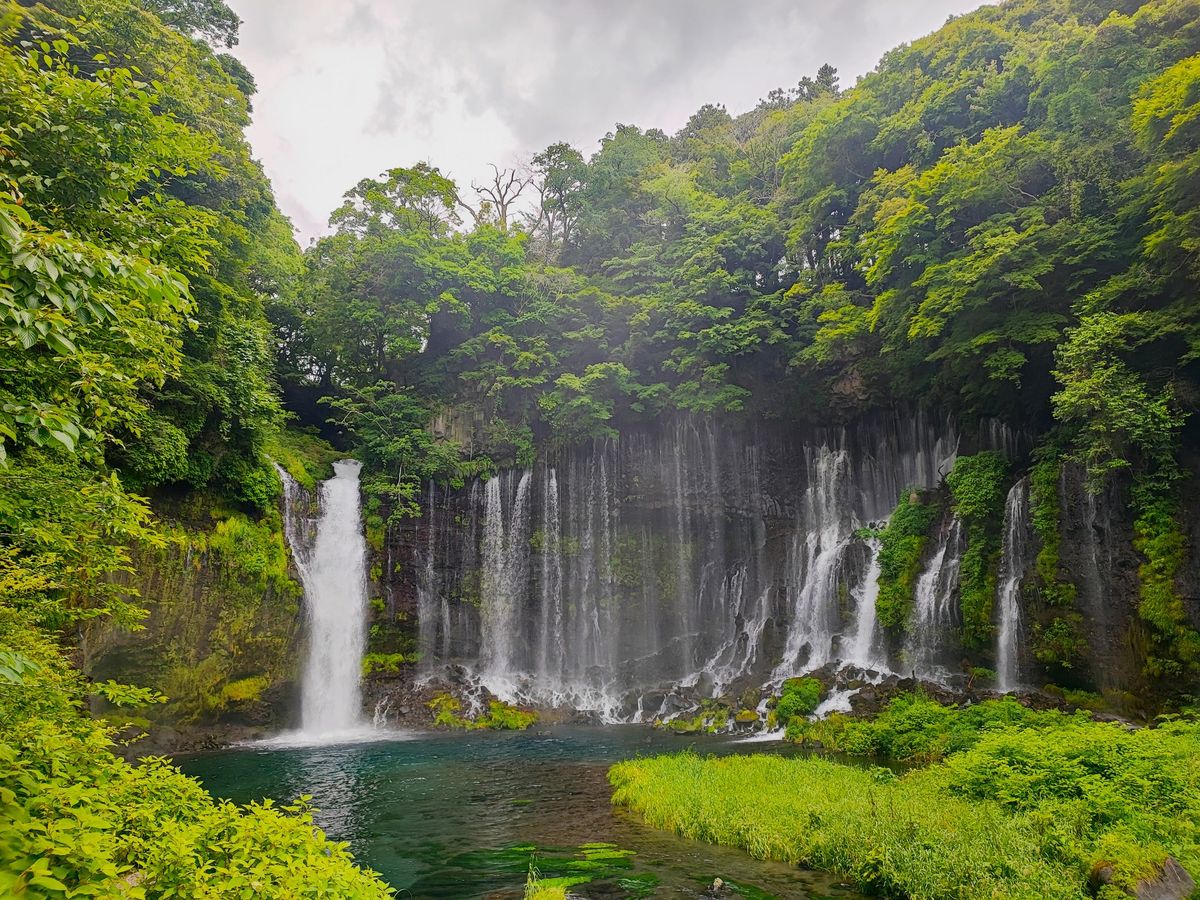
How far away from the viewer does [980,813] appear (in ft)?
28.5

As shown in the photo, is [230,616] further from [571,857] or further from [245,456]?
[571,857]

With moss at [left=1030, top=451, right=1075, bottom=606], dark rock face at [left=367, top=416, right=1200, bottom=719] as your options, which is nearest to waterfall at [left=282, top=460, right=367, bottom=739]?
dark rock face at [left=367, top=416, right=1200, bottom=719]

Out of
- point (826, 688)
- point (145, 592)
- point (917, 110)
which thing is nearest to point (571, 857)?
point (826, 688)

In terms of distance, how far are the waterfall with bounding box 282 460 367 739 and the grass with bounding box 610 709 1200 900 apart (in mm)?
15603

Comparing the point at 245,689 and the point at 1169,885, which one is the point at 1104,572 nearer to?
the point at 1169,885

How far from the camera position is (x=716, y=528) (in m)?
30.1

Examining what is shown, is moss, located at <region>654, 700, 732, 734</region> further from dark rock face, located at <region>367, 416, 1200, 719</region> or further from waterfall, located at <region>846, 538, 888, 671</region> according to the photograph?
waterfall, located at <region>846, 538, 888, 671</region>

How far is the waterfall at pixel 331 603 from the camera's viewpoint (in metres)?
23.8

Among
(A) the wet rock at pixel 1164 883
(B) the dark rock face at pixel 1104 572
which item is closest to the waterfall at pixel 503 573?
(B) the dark rock face at pixel 1104 572

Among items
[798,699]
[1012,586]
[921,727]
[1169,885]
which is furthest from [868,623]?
[1169,885]

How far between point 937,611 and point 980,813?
1293 centimetres

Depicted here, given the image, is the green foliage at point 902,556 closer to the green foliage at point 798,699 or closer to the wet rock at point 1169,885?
the green foliage at point 798,699

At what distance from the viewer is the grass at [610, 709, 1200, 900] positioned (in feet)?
23.0

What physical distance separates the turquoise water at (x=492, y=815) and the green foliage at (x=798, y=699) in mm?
2222
